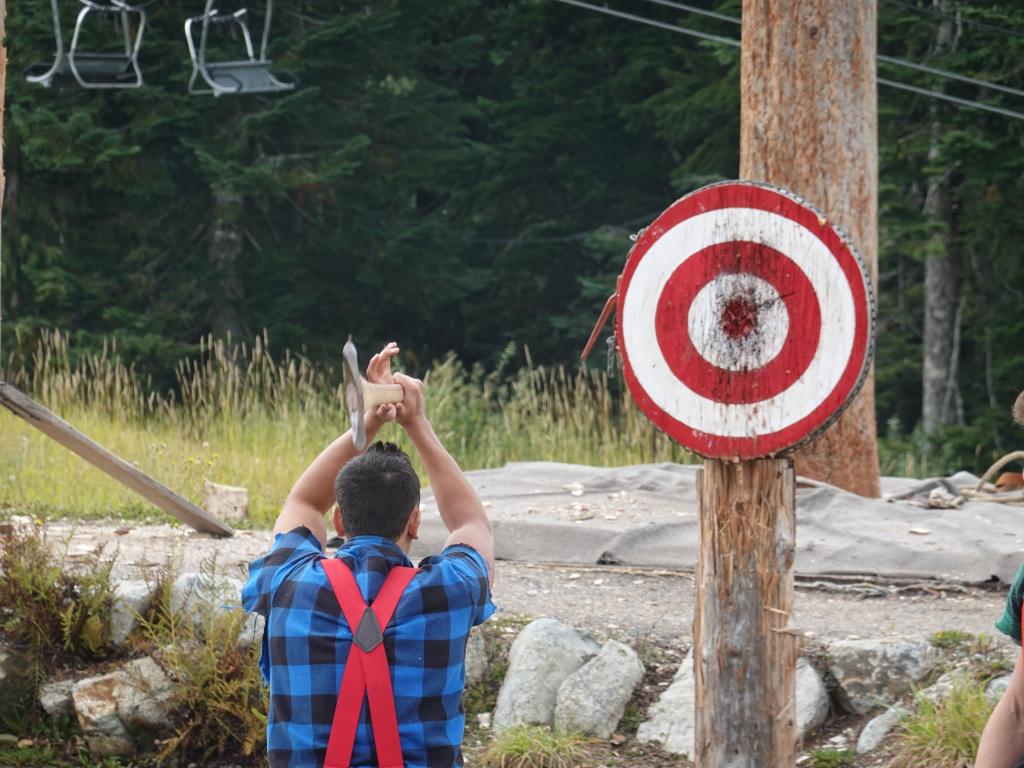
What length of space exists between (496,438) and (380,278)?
7138 mm

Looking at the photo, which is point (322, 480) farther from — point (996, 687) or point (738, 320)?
point (996, 687)

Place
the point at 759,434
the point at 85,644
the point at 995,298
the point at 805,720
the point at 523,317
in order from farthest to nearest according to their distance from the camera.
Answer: the point at 523,317
the point at 995,298
the point at 85,644
the point at 805,720
the point at 759,434

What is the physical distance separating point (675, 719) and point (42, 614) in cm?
264

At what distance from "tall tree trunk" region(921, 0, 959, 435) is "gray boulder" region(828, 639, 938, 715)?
26.7 ft

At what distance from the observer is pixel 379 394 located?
270 centimetres

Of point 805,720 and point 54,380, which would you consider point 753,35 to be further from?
point 54,380

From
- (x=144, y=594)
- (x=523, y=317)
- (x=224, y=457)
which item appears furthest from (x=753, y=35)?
(x=523, y=317)

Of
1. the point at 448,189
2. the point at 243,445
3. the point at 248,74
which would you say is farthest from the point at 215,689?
the point at 448,189

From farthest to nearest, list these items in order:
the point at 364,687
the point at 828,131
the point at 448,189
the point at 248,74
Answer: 1. the point at 448,189
2. the point at 248,74
3. the point at 828,131
4. the point at 364,687

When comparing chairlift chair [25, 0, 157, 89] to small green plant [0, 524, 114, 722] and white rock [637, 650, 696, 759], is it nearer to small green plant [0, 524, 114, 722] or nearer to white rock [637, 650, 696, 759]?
small green plant [0, 524, 114, 722]

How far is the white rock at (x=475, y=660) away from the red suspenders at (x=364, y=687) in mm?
3246

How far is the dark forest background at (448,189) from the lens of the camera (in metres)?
13.2

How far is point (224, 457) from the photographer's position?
959 centimetres

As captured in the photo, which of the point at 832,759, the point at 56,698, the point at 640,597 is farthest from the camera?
the point at 640,597
